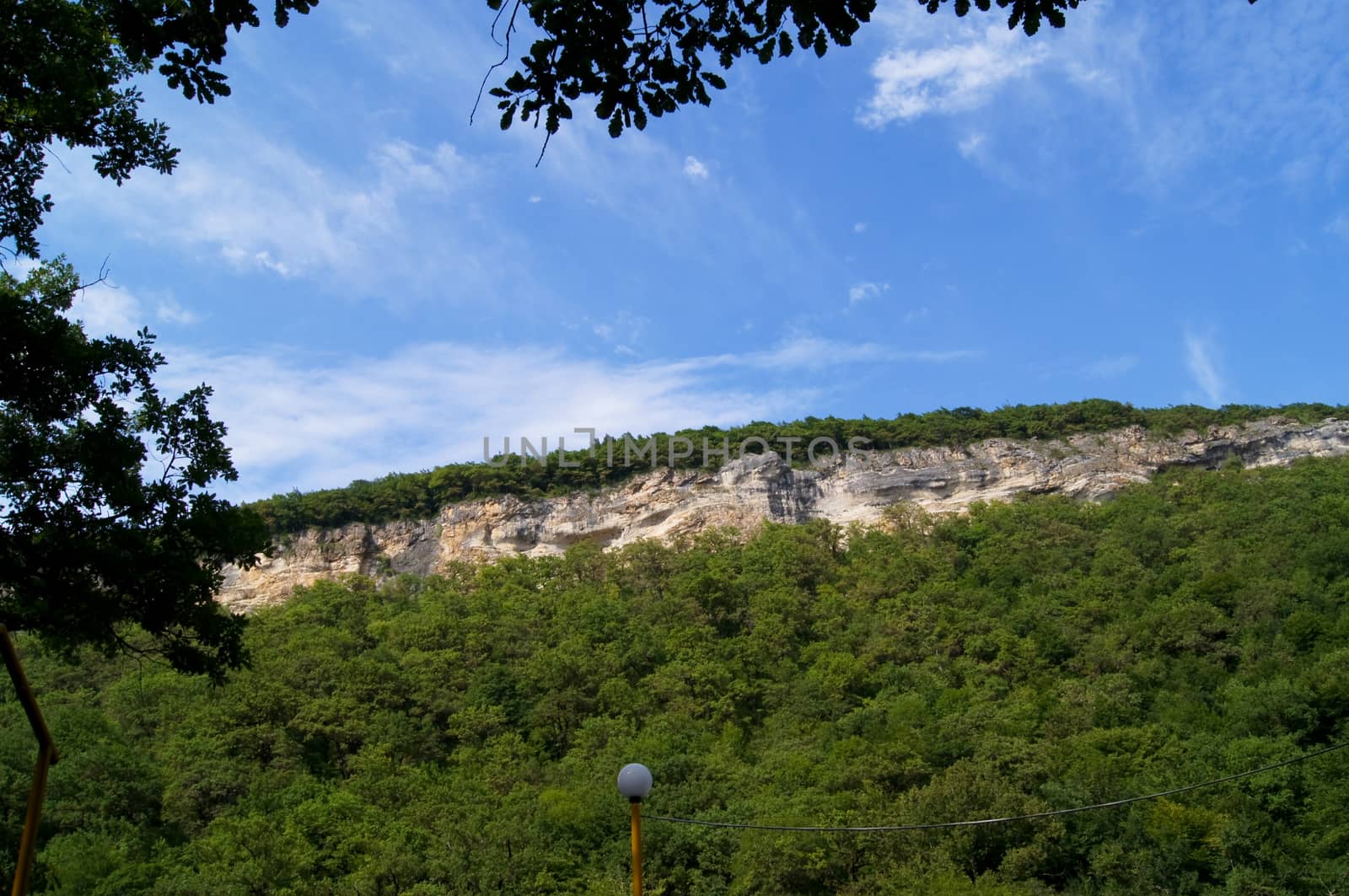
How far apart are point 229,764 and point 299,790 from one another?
2525 mm

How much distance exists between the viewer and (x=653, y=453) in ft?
213

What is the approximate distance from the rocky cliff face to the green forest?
3.32 ft

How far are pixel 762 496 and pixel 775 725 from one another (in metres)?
28.1

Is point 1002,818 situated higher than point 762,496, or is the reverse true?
point 762,496

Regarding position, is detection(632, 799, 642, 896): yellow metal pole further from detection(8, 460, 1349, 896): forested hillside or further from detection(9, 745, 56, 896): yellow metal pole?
detection(8, 460, 1349, 896): forested hillside

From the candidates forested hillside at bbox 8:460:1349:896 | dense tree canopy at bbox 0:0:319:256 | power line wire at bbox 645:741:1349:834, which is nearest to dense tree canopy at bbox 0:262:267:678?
dense tree canopy at bbox 0:0:319:256

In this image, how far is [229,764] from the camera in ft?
100

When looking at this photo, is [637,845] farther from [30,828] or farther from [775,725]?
[775,725]

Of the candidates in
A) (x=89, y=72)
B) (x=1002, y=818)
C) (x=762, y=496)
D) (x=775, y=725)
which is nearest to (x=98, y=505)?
(x=89, y=72)

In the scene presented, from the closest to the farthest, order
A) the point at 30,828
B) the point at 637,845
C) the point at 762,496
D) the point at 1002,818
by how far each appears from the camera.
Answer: the point at 30,828
the point at 637,845
the point at 1002,818
the point at 762,496

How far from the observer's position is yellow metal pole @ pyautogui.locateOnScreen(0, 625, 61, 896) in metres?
3.12

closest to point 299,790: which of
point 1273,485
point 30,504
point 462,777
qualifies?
point 462,777

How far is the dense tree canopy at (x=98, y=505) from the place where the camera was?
687cm

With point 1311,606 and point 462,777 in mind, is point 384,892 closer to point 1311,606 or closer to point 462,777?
point 462,777
